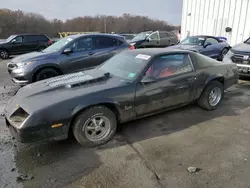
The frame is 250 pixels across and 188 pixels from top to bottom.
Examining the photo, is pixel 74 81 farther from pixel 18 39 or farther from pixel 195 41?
pixel 18 39

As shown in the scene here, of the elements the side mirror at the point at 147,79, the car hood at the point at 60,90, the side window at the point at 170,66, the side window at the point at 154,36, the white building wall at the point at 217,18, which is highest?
the white building wall at the point at 217,18

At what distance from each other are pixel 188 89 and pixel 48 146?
2.63 meters

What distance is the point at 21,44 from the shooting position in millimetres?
14609

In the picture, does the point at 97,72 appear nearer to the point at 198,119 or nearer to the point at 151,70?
the point at 151,70

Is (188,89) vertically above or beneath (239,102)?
above

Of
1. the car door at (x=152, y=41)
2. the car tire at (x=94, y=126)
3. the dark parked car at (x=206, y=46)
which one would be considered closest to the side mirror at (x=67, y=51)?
the car tire at (x=94, y=126)

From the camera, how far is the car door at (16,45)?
14.3 meters

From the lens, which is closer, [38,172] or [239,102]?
[38,172]

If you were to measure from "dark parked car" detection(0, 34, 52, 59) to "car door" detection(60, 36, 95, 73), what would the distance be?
1004 centimetres

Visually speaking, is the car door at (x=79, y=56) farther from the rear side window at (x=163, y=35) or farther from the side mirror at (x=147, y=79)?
the rear side window at (x=163, y=35)

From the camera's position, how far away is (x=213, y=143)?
10.8ft

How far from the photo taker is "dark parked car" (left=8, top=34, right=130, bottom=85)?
589 centimetres

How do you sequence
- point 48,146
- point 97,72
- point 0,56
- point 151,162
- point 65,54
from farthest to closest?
point 0,56
point 65,54
point 97,72
point 48,146
point 151,162

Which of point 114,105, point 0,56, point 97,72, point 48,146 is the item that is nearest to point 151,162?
point 114,105
